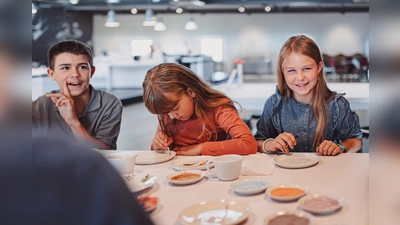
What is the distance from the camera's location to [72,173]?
13.9 inches

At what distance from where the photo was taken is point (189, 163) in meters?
1.45

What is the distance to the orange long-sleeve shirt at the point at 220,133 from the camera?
1612mm

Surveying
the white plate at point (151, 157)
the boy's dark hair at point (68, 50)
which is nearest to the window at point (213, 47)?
the boy's dark hair at point (68, 50)

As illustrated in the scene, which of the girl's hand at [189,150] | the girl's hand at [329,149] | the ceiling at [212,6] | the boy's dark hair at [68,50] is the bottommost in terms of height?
the girl's hand at [189,150]

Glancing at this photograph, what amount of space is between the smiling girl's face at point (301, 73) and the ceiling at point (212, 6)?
29.7 feet

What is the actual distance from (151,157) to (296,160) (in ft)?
1.85

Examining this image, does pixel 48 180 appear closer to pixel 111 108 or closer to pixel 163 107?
pixel 163 107

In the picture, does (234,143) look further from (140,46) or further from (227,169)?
(140,46)

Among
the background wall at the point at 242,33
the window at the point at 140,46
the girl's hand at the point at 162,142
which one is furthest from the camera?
the window at the point at 140,46

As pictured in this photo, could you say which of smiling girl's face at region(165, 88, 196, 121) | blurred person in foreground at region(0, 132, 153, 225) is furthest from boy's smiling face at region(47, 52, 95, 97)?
blurred person in foreground at region(0, 132, 153, 225)

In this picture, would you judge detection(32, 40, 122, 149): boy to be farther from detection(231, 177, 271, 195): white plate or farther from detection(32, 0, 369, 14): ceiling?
detection(32, 0, 369, 14): ceiling

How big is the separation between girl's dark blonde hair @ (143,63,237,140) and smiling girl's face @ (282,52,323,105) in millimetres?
308

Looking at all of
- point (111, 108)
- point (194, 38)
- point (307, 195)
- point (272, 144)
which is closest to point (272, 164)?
point (272, 144)

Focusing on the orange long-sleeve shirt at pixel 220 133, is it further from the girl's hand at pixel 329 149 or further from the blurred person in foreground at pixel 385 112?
the blurred person in foreground at pixel 385 112
